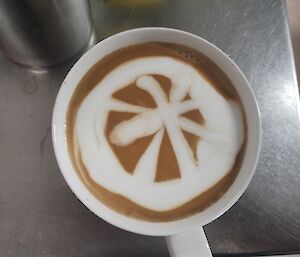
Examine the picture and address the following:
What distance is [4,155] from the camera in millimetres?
554

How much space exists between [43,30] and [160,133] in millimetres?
178

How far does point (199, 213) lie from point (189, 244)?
1.5 inches

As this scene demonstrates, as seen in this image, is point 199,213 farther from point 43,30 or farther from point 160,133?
point 43,30

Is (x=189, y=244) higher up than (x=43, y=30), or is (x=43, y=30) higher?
(x=43, y=30)

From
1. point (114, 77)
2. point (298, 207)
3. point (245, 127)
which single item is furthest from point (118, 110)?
point (298, 207)

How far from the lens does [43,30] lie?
0.49m

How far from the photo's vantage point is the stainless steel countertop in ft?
1.72

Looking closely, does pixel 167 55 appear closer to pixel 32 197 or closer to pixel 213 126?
pixel 213 126

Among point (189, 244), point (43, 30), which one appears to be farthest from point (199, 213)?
point (43, 30)

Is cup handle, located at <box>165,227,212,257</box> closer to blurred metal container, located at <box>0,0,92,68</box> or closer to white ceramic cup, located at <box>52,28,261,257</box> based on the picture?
white ceramic cup, located at <box>52,28,261,257</box>

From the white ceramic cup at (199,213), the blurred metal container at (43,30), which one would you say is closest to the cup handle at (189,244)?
the white ceramic cup at (199,213)

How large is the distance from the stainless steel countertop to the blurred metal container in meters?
0.03

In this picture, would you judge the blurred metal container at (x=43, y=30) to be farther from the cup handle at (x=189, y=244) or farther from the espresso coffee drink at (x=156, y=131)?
the cup handle at (x=189, y=244)

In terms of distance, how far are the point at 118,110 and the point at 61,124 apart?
0.06 metres
